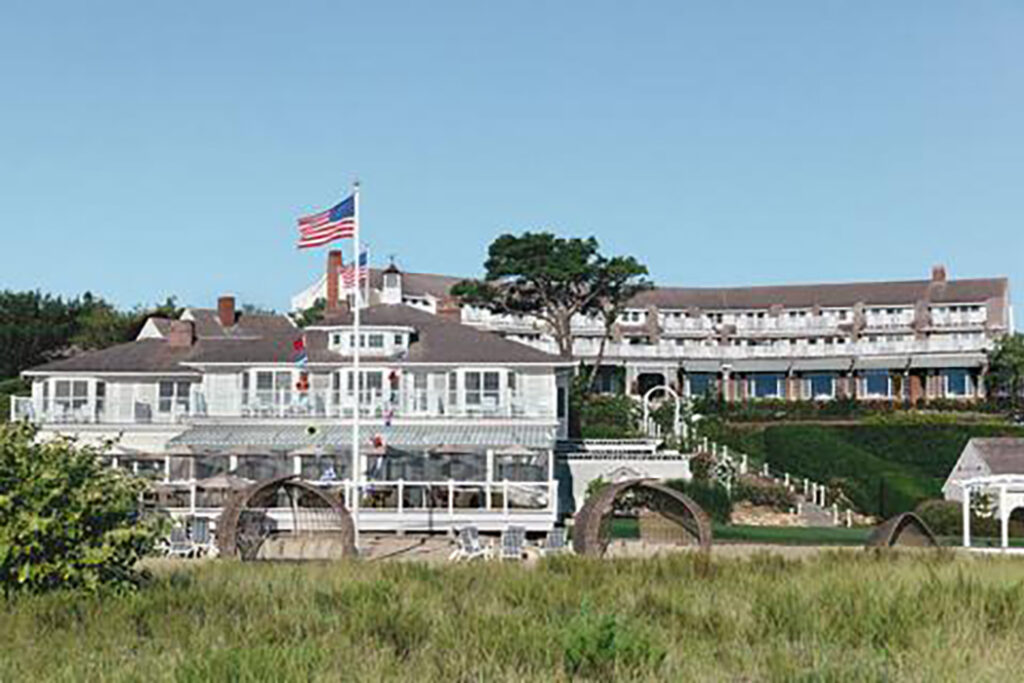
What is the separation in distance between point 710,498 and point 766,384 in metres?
40.6

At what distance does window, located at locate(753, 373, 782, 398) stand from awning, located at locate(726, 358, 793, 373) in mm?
881

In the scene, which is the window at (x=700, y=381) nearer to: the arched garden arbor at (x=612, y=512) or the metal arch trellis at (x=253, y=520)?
the arched garden arbor at (x=612, y=512)

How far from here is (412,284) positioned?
85.9 meters

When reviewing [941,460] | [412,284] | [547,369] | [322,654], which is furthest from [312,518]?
[412,284]

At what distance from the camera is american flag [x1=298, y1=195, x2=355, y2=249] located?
34.8 metres

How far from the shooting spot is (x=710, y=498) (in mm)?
44531

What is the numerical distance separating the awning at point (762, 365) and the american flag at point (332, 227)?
51.7 m

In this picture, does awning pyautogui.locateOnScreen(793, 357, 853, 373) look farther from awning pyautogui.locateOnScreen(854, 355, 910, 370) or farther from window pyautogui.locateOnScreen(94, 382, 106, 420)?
window pyautogui.locateOnScreen(94, 382, 106, 420)

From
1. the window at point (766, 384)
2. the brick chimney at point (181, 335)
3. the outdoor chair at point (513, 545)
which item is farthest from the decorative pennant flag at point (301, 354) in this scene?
the window at point (766, 384)

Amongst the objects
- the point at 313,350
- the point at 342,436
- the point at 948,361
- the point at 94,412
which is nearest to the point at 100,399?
the point at 94,412

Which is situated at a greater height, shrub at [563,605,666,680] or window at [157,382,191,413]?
window at [157,382,191,413]

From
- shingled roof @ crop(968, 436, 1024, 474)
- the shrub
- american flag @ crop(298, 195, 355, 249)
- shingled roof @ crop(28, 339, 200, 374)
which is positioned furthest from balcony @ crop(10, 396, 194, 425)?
the shrub

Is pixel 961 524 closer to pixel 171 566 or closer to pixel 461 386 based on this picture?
pixel 461 386

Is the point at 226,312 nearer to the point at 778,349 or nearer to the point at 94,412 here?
the point at 94,412
